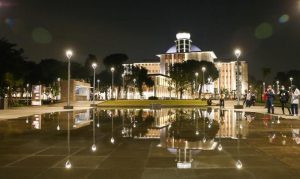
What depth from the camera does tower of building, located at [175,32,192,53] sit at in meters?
194

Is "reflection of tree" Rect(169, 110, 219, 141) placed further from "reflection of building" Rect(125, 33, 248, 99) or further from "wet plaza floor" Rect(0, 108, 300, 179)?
"reflection of building" Rect(125, 33, 248, 99)

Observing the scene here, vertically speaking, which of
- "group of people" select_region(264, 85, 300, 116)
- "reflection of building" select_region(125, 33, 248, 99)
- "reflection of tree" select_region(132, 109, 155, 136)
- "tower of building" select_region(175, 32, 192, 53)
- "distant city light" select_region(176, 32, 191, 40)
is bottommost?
"reflection of tree" select_region(132, 109, 155, 136)

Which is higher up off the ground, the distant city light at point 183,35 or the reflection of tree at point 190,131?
the distant city light at point 183,35

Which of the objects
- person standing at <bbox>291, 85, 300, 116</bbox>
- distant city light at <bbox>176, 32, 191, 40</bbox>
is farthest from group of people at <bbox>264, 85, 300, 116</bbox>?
distant city light at <bbox>176, 32, 191, 40</bbox>

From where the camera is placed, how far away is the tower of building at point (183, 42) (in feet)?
635

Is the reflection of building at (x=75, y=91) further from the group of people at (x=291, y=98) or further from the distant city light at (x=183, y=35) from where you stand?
the distant city light at (x=183, y=35)

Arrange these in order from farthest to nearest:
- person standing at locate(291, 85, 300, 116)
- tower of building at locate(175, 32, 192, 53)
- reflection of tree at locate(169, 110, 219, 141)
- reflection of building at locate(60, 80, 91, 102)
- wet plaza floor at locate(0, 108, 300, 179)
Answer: tower of building at locate(175, 32, 192, 53) → reflection of building at locate(60, 80, 91, 102) → person standing at locate(291, 85, 300, 116) → reflection of tree at locate(169, 110, 219, 141) → wet plaza floor at locate(0, 108, 300, 179)


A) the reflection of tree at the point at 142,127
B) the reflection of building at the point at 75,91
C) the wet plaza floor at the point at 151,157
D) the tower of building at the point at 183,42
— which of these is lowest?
the wet plaza floor at the point at 151,157

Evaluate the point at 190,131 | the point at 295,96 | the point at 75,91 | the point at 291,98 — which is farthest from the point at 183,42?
the point at 190,131

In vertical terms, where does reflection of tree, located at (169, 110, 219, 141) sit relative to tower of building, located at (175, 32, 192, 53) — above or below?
below

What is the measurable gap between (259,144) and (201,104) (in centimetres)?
4342

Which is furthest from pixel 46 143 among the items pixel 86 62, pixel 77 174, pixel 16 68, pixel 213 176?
pixel 86 62

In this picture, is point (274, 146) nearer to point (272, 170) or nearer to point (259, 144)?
point (259, 144)

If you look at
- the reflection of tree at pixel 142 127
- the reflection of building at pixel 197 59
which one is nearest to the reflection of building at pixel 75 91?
the reflection of tree at pixel 142 127
